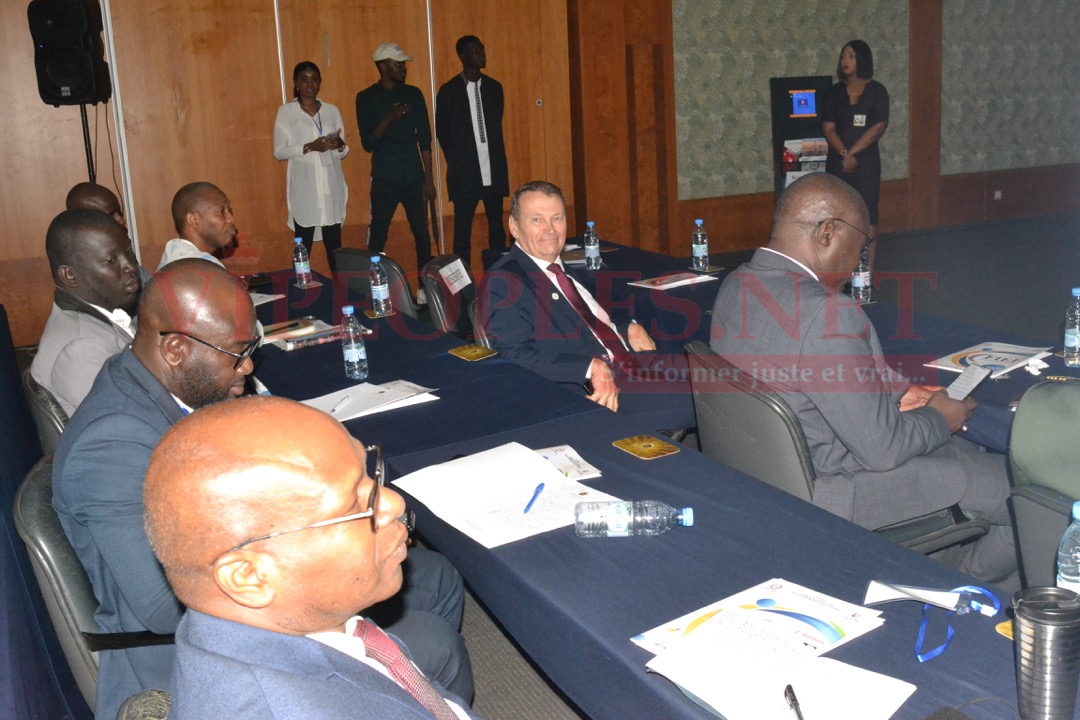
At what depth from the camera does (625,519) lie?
6.70ft

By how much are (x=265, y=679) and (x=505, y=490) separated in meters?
1.17

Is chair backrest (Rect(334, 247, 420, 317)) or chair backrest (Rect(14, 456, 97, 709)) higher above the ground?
chair backrest (Rect(334, 247, 420, 317))

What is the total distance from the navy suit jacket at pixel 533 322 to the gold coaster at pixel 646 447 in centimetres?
109

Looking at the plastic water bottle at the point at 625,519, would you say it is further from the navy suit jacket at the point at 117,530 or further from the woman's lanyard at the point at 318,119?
the woman's lanyard at the point at 318,119

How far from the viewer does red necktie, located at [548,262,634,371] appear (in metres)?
3.95

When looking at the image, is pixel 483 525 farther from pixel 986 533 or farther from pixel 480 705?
pixel 986 533

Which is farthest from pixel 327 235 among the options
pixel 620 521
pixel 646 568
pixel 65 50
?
pixel 646 568

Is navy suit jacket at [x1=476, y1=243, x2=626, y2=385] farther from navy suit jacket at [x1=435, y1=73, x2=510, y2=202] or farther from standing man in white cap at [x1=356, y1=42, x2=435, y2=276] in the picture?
navy suit jacket at [x1=435, y1=73, x2=510, y2=202]

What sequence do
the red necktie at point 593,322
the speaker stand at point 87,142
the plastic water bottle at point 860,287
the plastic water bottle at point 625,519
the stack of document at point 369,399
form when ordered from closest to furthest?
1. the plastic water bottle at point 625,519
2. the stack of document at point 369,399
3. the red necktie at point 593,322
4. the plastic water bottle at point 860,287
5. the speaker stand at point 87,142

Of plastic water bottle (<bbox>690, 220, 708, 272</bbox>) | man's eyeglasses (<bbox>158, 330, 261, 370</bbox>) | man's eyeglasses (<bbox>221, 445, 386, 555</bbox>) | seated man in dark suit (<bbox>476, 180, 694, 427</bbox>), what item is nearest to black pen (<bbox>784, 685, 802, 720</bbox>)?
man's eyeglasses (<bbox>221, 445, 386, 555</bbox>)

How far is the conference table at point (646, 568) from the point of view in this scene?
1.54 meters

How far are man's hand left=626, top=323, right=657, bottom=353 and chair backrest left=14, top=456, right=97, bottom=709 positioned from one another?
8.71ft

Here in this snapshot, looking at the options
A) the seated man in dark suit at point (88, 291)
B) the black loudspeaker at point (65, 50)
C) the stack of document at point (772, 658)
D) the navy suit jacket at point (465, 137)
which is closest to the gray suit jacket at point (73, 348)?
the seated man in dark suit at point (88, 291)

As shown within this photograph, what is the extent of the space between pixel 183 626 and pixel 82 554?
90 centimetres
